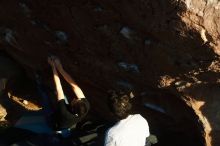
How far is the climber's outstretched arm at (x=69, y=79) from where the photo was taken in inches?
235

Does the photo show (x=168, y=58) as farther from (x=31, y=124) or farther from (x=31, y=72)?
(x=31, y=72)

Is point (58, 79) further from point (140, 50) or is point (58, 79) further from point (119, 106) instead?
point (140, 50)

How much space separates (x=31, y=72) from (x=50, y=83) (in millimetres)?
542

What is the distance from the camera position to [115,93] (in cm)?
593

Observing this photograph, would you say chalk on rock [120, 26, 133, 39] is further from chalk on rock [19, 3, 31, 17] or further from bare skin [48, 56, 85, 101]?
chalk on rock [19, 3, 31, 17]

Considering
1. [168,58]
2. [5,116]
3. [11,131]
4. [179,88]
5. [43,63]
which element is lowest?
[5,116]

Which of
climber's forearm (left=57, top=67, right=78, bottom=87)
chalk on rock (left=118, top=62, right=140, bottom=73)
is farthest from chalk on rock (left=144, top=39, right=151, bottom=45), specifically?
climber's forearm (left=57, top=67, right=78, bottom=87)

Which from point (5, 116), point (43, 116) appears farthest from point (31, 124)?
point (5, 116)

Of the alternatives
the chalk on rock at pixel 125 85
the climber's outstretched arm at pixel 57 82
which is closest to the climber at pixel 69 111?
the climber's outstretched arm at pixel 57 82

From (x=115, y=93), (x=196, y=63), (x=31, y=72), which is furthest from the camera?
(x=31, y=72)

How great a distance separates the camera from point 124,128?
518 cm

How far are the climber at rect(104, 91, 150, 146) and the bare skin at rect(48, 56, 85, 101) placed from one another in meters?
0.48

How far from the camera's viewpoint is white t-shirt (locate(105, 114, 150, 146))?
5.08 meters

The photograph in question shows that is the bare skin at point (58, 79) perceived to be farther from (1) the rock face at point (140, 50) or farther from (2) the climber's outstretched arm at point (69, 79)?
(1) the rock face at point (140, 50)
